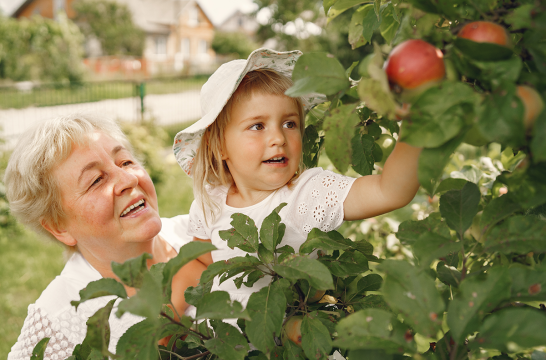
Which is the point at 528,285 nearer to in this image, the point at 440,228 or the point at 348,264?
the point at 440,228

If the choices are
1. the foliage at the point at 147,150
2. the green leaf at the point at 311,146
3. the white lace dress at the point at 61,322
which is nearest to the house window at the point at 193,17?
the foliage at the point at 147,150

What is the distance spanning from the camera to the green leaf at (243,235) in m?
1.09

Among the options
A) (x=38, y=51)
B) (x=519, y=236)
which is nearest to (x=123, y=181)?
(x=519, y=236)

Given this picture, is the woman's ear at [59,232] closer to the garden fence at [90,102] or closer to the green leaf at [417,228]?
the green leaf at [417,228]

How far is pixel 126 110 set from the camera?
1257 cm

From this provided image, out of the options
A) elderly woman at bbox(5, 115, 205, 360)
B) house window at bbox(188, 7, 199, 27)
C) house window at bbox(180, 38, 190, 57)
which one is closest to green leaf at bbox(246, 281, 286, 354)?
elderly woman at bbox(5, 115, 205, 360)

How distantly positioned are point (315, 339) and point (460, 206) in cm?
41

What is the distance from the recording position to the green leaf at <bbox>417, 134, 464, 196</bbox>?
0.64m

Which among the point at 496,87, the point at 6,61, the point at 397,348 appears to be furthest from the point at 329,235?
the point at 6,61

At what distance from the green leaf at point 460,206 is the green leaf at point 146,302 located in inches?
21.9

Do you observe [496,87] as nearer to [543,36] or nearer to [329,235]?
[543,36]

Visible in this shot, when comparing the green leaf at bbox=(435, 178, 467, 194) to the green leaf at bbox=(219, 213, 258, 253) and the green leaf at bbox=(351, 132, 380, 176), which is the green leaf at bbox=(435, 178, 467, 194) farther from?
the green leaf at bbox=(219, 213, 258, 253)

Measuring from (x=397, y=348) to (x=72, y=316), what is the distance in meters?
1.45

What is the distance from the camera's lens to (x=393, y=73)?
27.3 inches
